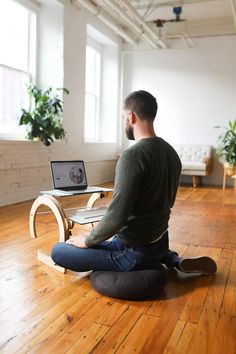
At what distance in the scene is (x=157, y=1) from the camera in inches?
230

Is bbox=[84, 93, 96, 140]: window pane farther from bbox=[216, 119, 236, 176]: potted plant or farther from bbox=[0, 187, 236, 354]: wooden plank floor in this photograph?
bbox=[0, 187, 236, 354]: wooden plank floor

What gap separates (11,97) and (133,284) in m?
3.84

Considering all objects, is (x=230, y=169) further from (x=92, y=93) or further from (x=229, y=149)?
(x=92, y=93)

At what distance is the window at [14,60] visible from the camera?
474 cm

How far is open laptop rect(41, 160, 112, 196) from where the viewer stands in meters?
2.58

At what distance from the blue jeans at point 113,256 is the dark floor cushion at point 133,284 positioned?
0.16 ft

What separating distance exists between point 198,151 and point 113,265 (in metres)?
5.81

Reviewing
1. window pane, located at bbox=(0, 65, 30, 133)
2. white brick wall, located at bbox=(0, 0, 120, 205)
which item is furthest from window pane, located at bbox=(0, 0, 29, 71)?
white brick wall, located at bbox=(0, 0, 120, 205)

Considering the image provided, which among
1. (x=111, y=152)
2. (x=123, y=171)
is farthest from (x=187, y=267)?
(x=111, y=152)

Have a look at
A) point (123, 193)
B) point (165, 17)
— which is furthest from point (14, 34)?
point (123, 193)

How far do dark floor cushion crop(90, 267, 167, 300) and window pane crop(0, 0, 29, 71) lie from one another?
383cm

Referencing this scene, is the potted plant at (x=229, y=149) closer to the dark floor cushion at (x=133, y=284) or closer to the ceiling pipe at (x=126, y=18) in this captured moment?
the ceiling pipe at (x=126, y=18)

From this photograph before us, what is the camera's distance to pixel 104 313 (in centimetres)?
170

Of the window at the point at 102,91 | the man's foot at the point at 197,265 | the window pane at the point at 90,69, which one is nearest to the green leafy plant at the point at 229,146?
the window at the point at 102,91
